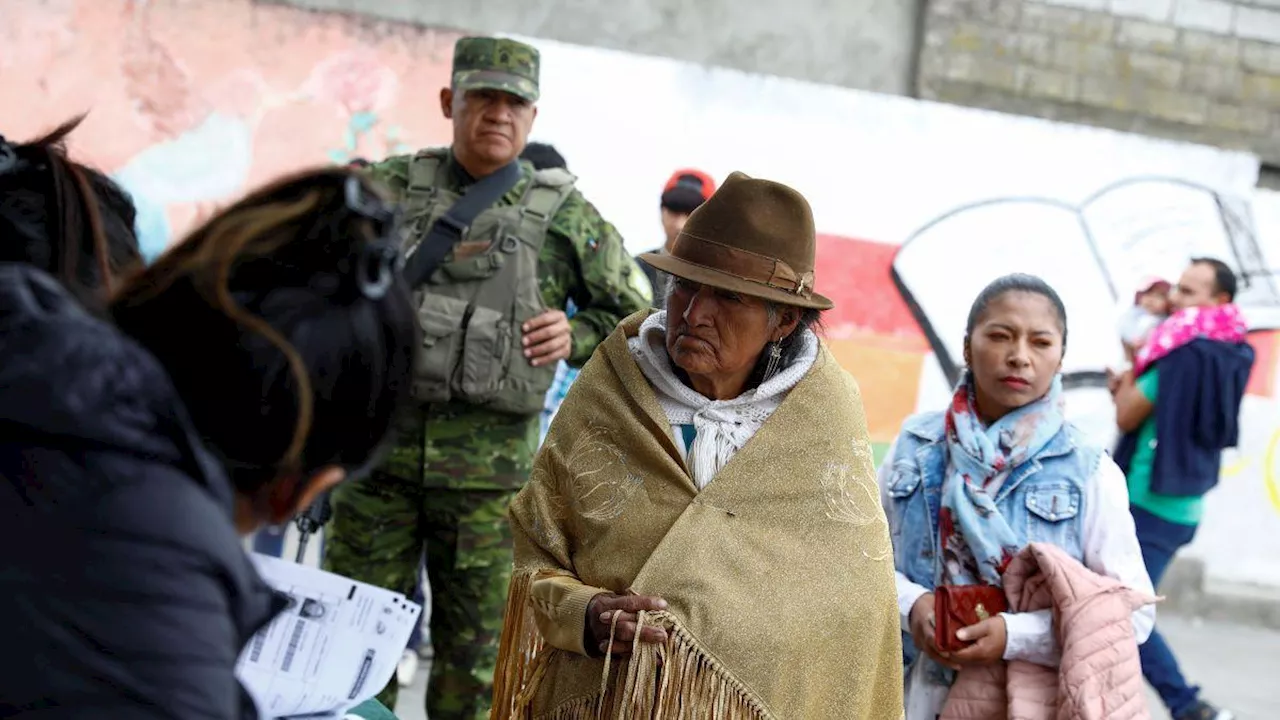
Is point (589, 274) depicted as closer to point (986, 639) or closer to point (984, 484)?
point (984, 484)

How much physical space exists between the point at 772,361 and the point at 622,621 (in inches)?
27.1

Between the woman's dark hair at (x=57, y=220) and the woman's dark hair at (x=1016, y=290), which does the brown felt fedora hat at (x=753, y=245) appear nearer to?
the woman's dark hair at (x=1016, y=290)

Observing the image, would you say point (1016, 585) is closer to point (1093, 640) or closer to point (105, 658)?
point (1093, 640)

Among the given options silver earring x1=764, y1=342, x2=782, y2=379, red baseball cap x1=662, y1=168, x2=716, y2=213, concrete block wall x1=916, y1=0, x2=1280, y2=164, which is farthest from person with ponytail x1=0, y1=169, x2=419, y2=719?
concrete block wall x1=916, y1=0, x2=1280, y2=164

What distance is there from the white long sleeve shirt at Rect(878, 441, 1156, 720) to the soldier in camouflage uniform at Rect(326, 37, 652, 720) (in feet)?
4.31

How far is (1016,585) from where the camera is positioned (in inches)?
128

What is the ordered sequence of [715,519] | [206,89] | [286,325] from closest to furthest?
[286,325]
[715,519]
[206,89]

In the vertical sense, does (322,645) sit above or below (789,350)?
below

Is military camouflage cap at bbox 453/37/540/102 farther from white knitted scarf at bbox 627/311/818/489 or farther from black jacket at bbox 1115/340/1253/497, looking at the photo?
black jacket at bbox 1115/340/1253/497

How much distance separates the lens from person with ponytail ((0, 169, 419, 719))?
3.85 feet

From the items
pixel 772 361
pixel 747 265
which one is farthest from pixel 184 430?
pixel 772 361

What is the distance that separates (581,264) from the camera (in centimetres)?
432

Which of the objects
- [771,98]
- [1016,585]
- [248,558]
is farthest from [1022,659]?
[771,98]

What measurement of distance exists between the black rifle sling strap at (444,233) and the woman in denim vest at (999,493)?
140cm
